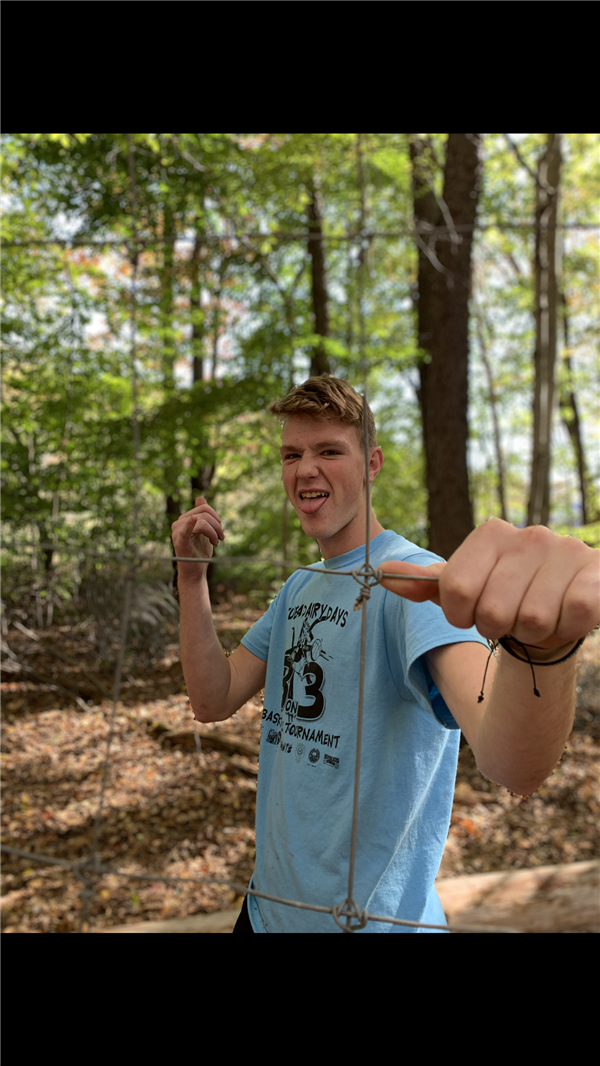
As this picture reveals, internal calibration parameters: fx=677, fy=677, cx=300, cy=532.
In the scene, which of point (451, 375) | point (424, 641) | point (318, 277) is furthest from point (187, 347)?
point (424, 641)

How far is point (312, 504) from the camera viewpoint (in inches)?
38.7

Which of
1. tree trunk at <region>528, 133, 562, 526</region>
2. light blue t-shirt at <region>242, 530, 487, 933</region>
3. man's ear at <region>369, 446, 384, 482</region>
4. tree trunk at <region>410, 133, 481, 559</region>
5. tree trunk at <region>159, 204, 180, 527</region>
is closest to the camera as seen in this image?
light blue t-shirt at <region>242, 530, 487, 933</region>

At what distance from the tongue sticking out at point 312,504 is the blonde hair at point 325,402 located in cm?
12

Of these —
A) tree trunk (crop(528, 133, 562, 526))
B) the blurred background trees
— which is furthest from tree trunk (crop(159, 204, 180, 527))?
tree trunk (crop(528, 133, 562, 526))

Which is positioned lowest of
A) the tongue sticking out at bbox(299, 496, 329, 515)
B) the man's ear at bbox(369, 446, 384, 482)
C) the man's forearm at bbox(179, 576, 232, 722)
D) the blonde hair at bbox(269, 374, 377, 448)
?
the man's forearm at bbox(179, 576, 232, 722)

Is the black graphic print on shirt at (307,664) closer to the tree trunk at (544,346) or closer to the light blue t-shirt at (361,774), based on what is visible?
the light blue t-shirt at (361,774)

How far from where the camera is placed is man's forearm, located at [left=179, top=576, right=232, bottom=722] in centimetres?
106

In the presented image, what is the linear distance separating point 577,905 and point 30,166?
443 cm

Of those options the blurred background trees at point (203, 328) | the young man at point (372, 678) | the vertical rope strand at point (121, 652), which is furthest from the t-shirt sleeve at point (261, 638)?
the blurred background trees at point (203, 328)

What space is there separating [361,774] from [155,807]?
7.83 feet

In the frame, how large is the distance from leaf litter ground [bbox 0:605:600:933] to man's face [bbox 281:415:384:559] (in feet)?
6.58

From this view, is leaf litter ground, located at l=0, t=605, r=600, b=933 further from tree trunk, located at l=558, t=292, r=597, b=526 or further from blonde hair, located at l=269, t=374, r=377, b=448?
tree trunk, located at l=558, t=292, r=597, b=526

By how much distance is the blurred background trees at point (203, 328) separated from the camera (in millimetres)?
3758

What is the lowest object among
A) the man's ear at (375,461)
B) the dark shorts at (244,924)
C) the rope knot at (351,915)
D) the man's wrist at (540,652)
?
the dark shorts at (244,924)
